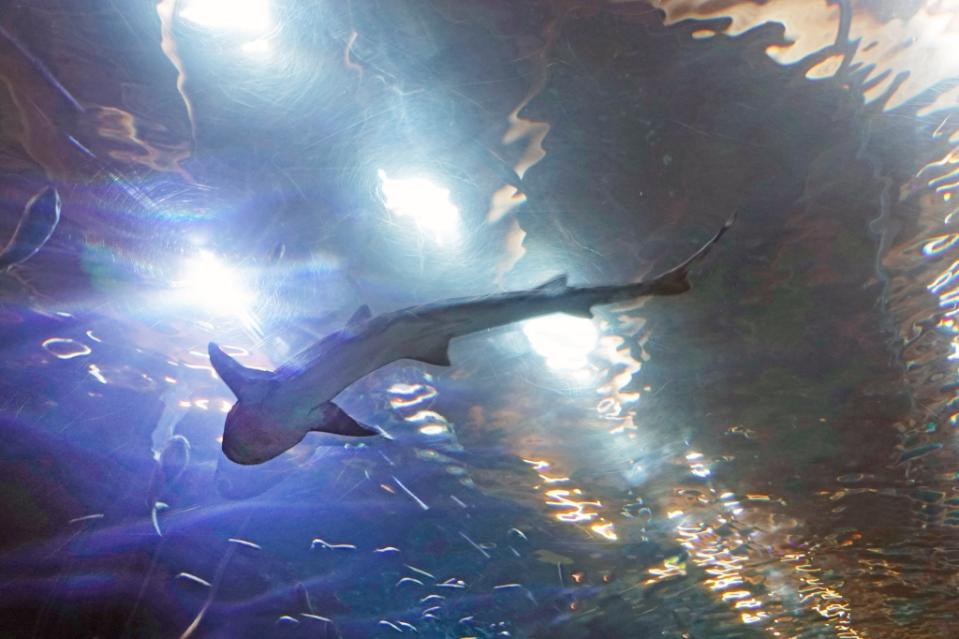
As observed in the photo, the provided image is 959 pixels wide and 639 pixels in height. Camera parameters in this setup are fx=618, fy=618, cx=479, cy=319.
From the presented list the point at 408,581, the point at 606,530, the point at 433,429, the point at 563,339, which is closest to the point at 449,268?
the point at 563,339

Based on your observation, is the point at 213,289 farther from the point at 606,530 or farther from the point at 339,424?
the point at 606,530

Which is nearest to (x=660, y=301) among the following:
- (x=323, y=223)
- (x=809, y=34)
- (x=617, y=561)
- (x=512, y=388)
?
(x=512, y=388)

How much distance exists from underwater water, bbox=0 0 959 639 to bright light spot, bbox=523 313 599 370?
0.14 ft

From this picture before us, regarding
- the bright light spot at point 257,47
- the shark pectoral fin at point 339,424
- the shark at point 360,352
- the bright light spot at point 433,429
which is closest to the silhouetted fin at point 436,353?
the shark at point 360,352

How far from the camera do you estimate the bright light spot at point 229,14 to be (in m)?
3.63

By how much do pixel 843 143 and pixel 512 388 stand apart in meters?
3.97

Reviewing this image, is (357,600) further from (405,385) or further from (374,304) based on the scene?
A: (374,304)

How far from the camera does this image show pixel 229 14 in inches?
145

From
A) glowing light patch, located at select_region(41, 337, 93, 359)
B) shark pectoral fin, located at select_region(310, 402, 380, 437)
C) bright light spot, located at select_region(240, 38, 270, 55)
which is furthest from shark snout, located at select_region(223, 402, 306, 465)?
glowing light patch, located at select_region(41, 337, 93, 359)

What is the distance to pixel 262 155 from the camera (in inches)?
179

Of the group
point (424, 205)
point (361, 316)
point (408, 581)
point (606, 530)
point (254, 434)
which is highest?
point (424, 205)

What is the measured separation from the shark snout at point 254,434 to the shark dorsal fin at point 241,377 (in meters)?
0.08

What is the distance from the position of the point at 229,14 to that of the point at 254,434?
98.1 inches

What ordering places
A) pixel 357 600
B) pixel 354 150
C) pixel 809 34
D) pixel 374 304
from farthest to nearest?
pixel 357 600 < pixel 374 304 < pixel 354 150 < pixel 809 34
